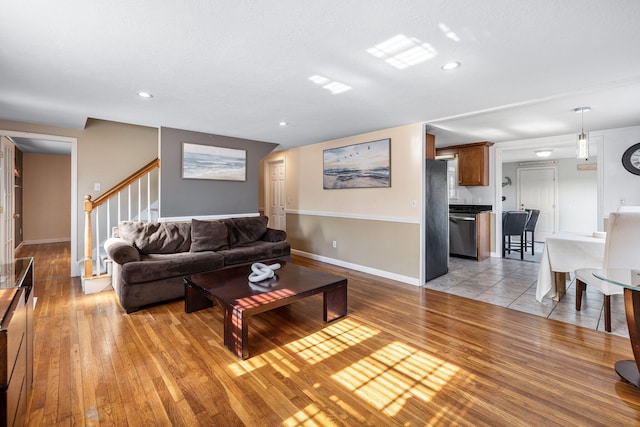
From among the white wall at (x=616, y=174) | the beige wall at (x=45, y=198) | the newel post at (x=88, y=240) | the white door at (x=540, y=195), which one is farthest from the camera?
the white door at (x=540, y=195)

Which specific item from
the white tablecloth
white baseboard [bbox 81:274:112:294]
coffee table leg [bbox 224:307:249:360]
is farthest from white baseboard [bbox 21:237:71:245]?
the white tablecloth

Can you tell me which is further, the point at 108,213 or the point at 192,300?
the point at 108,213

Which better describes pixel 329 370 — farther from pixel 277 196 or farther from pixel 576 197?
pixel 576 197

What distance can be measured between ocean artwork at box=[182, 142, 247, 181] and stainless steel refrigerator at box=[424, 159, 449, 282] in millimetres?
3027

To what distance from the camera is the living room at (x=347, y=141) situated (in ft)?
5.58

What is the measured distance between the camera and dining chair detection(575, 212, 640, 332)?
251cm

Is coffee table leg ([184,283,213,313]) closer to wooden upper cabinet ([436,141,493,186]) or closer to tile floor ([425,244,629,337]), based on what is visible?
tile floor ([425,244,629,337])

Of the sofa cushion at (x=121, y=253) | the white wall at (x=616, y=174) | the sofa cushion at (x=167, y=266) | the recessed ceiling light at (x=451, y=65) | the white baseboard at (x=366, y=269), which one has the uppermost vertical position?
the recessed ceiling light at (x=451, y=65)

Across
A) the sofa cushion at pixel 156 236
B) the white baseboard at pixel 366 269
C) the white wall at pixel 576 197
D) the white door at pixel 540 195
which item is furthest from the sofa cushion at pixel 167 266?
the white wall at pixel 576 197

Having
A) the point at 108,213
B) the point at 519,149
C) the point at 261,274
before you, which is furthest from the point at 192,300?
the point at 519,149

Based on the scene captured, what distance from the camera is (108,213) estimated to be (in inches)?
153

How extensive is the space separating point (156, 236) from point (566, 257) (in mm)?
4600

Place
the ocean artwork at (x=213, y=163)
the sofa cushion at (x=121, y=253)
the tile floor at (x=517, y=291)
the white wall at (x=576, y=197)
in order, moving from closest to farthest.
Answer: the tile floor at (x=517, y=291)
the sofa cushion at (x=121, y=253)
the ocean artwork at (x=213, y=163)
the white wall at (x=576, y=197)

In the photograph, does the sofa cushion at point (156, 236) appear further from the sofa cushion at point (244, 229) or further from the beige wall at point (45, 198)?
the beige wall at point (45, 198)
